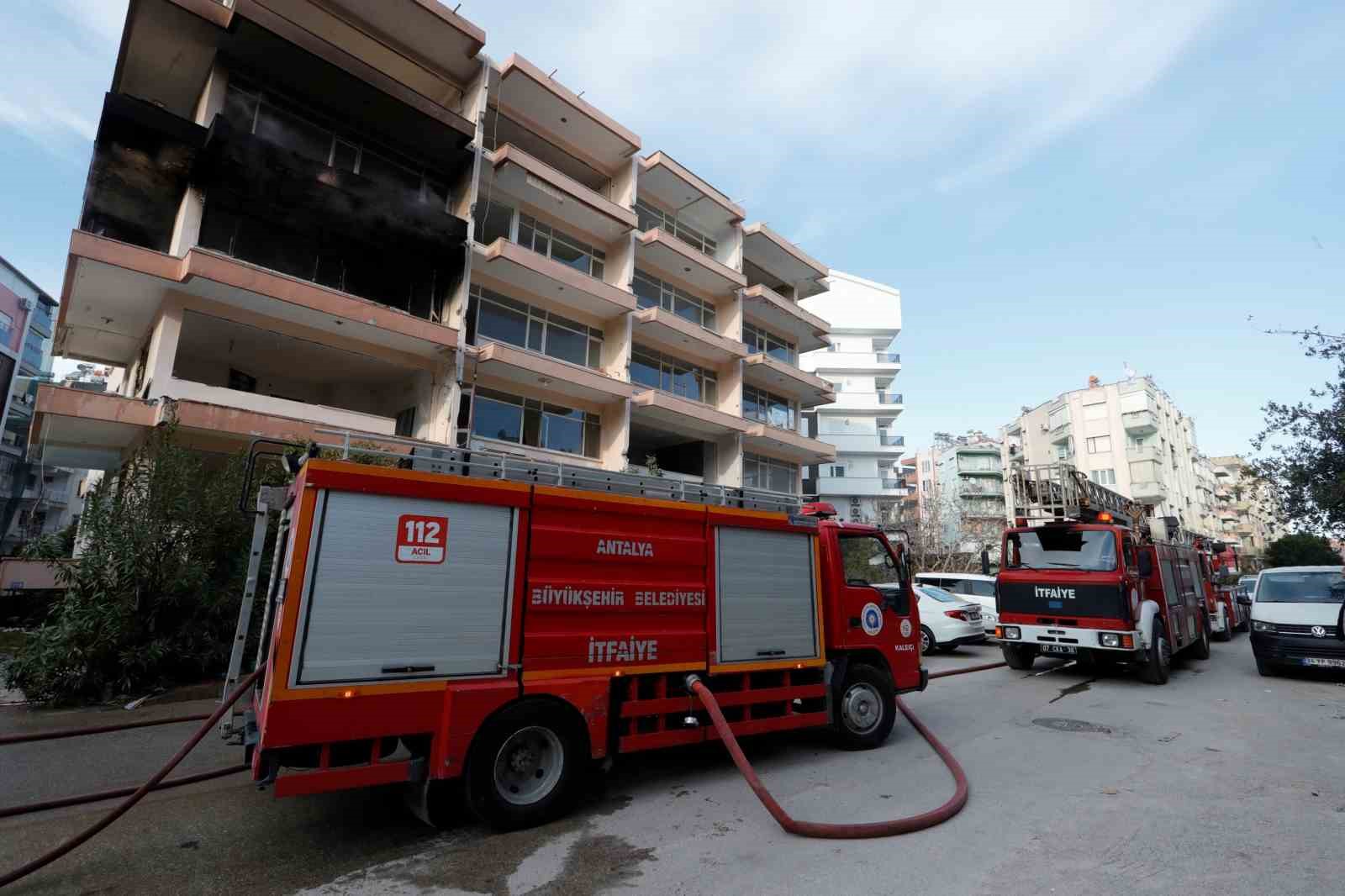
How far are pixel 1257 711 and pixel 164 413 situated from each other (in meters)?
19.3

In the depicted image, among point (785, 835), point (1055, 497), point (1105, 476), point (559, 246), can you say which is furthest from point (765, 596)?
point (1105, 476)

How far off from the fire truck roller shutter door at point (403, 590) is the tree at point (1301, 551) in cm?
5137

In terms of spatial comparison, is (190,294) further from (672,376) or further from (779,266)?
(779,266)

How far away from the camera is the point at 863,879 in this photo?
390cm

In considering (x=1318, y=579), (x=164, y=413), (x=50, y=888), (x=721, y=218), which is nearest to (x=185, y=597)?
(x=164, y=413)

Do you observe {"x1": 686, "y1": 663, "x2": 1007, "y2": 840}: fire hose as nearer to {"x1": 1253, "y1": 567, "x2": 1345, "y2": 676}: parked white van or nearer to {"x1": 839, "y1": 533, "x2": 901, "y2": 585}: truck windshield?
{"x1": 839, "y1": 533, "x2": 901, "y2": 585}: truck windshield

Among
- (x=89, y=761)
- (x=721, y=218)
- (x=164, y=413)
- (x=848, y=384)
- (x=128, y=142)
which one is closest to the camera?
(x=89, y=761)

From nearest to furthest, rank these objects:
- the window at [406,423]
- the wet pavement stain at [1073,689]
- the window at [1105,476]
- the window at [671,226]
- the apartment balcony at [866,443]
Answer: the wet pavement stain at [1073,689], the window at [406,423], the window at [671,226], the apartment balcony at [866,443], the window at [1105,476]

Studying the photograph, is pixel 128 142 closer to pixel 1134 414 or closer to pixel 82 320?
pixel 82 320

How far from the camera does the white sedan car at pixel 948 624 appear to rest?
14820mm

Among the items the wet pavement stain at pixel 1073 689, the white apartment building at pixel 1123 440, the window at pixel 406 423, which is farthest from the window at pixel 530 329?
the white apartment building at pixel 1123 440

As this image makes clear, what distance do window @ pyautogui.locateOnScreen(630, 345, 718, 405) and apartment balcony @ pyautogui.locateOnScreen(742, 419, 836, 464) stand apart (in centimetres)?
226

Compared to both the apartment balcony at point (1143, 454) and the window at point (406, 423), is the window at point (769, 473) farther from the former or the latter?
the apartment balcony at point (1143, 454)

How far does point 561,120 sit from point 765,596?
2070 centimetres
